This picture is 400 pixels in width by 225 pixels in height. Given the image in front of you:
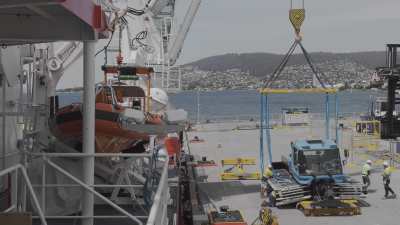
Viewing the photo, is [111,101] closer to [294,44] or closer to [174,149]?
[294,44]

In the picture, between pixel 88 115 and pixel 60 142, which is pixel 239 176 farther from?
pixel 88 115

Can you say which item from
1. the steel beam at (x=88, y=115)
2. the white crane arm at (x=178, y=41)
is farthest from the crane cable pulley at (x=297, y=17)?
the white crane arm at (x=178, y=41)

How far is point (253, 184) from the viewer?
1936 centimetres

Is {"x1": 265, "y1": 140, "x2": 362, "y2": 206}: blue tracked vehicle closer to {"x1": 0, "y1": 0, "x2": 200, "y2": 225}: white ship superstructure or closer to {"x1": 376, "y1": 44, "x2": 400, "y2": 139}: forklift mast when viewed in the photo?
{"x1": 0, "y1": 0, "x2": 200, "y2": 225}: white ship superstructure

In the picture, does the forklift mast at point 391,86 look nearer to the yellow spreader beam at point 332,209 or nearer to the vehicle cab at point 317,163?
the vehicle cab at point 317,163

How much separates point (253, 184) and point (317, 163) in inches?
138

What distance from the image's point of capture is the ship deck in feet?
47.5

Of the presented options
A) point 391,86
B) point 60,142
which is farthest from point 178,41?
point 60,142

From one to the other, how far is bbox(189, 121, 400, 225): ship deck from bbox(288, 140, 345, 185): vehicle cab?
3.75ft

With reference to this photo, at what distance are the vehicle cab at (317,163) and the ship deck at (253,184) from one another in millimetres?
1143

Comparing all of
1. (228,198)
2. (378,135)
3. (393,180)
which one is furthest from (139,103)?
(378,135)

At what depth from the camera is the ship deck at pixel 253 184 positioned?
14484 mm

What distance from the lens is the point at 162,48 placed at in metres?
34.0

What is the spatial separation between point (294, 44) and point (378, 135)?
1775 centimetres
